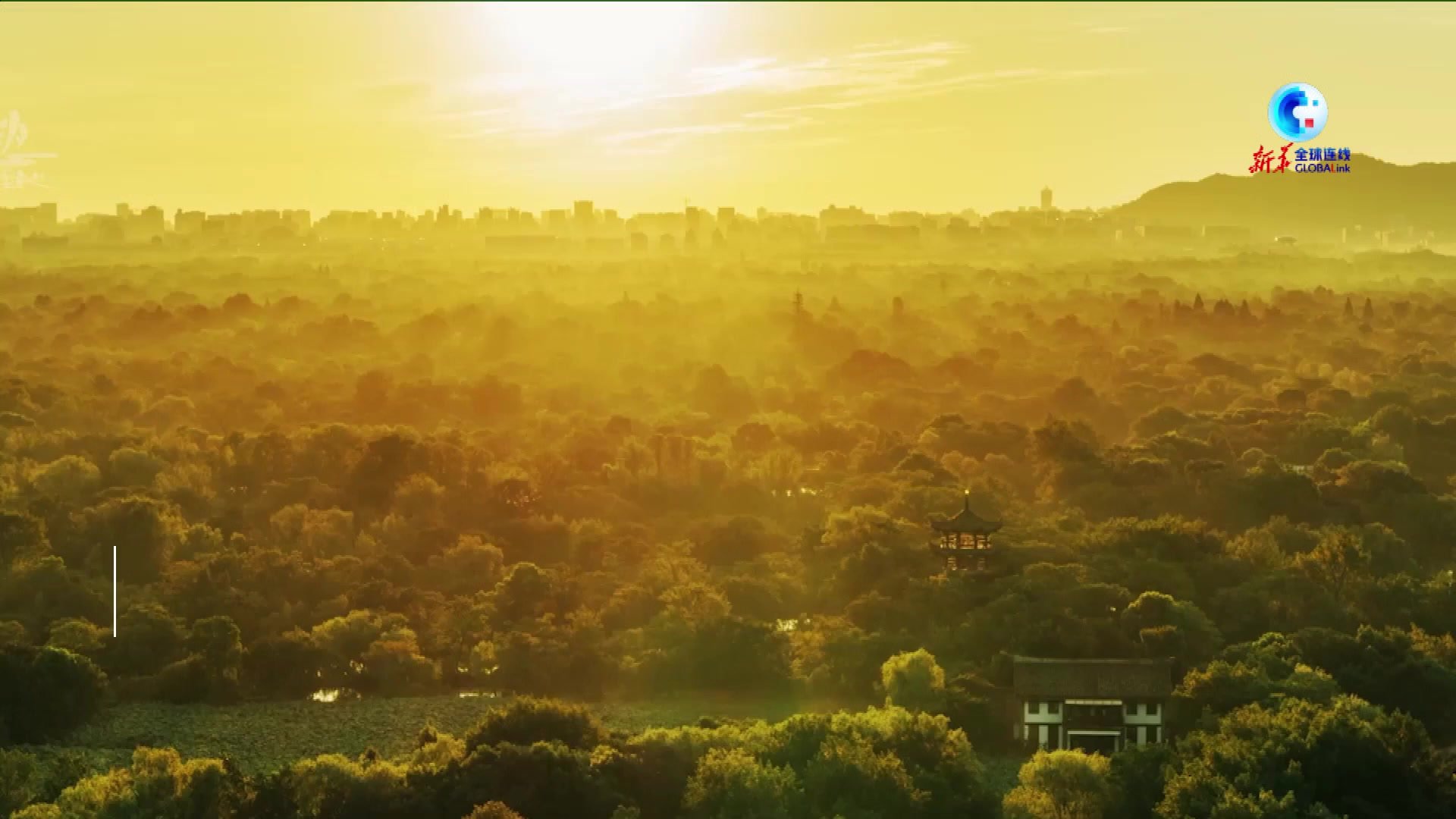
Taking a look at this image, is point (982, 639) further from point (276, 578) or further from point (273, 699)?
point (276, 578)

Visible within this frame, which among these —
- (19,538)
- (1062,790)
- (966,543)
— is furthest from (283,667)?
(1062,790)

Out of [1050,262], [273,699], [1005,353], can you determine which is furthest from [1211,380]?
[1050,262]

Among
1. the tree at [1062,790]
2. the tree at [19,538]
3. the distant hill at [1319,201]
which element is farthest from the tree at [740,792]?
the distant hill at [1319,201]

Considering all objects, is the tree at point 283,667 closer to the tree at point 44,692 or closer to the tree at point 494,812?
the tree at point 44,692

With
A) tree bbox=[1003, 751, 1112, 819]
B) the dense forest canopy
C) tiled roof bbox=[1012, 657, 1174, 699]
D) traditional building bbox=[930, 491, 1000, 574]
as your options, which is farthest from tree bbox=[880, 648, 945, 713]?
traditional building bbox=[930, 491, 1000, 574]

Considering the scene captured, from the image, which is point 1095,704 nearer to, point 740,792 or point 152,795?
point 740,792

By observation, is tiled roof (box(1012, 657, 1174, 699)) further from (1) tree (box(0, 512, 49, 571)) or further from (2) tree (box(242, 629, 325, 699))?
(1) tree (box(0, 512, 49, 571))
